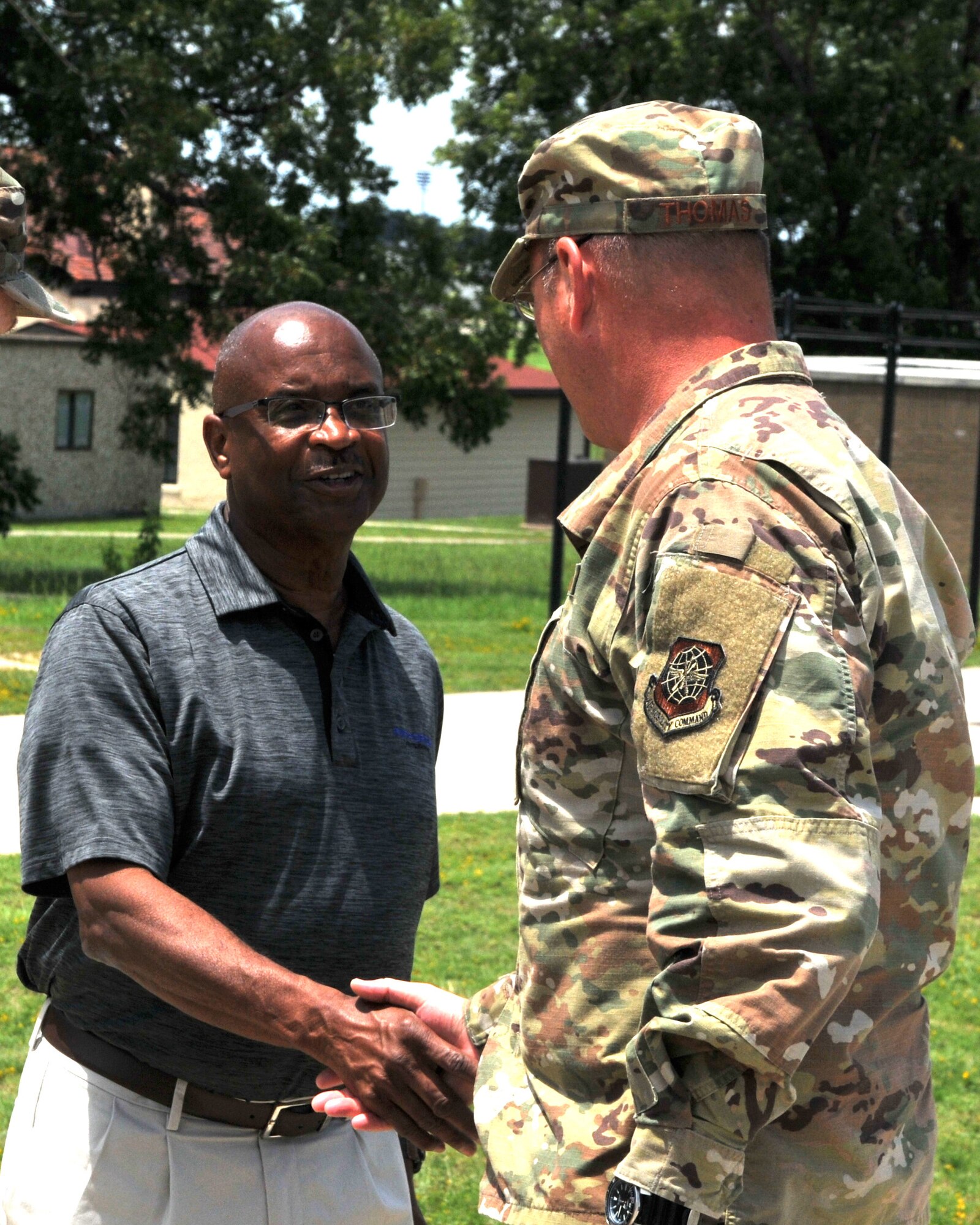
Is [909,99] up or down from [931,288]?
up

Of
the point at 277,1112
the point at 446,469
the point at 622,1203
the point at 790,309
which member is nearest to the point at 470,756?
the point at 790,309

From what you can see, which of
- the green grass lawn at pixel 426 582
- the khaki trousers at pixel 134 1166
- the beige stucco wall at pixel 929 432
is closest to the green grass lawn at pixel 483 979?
the khaki trousers at pixel 134 1166

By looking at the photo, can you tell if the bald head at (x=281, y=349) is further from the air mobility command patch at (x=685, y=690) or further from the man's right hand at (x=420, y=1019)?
the air mobility command patch at (x=685, y=690)

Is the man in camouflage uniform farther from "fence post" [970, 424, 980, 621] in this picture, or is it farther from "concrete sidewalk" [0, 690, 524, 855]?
"fence post" [970, 424, 980, 621]

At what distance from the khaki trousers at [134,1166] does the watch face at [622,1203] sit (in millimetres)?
988

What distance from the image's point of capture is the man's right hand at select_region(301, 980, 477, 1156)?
2426mm

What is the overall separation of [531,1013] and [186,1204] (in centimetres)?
88

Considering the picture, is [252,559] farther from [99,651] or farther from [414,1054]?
[414,1054]

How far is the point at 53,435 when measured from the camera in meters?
36.3

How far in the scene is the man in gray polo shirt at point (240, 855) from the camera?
244cm

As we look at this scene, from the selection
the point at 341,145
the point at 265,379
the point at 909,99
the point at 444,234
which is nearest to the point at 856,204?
the point at 909,99

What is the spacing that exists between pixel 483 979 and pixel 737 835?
4.28 metres

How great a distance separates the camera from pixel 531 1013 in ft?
6.77

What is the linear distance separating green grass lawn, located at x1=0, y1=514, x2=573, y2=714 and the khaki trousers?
26.1 ft
